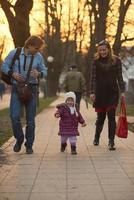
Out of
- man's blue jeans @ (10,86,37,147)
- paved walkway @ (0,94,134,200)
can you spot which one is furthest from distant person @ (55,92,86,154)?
man's blue jeans @ (10,86,37,147)

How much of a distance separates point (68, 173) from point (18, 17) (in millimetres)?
12433

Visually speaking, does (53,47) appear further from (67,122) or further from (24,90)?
(24,90)

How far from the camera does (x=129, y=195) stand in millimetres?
7184

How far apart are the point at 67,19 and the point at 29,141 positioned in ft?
139

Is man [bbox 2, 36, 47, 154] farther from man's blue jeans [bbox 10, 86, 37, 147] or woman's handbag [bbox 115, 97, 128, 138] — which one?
woman's handbag [bbox 115, 97, 128, 138]

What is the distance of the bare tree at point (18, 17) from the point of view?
20.0 metres

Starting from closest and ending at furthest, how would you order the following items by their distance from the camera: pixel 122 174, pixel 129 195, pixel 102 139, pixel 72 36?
pixel 129 195 < pixel 122 174 < pixel 102 139 < pixel 72 36

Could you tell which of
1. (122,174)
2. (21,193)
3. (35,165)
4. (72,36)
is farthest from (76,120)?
(72,36)

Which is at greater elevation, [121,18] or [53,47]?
[53,47]

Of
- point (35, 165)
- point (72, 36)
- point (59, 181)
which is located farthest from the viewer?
point (72, 36)

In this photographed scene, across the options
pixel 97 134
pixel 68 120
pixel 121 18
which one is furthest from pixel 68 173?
pixel 121 18

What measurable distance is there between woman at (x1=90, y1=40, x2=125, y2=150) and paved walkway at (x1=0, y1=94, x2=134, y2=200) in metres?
0.71

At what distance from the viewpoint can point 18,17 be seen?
20.6 meters

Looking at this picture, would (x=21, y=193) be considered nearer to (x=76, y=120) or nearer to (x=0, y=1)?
(x=76, y=120)
